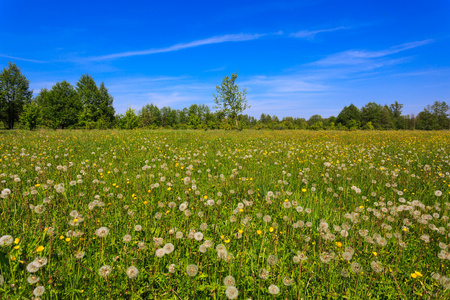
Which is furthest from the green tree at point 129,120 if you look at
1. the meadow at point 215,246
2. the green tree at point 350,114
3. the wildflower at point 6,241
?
the green tree at point 350,114

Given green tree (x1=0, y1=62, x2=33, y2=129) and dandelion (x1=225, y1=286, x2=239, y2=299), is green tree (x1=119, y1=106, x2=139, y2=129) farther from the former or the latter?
dandelion (x1=225, y1=286, x2=239, y2=299)

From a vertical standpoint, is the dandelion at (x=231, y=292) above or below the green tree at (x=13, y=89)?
below

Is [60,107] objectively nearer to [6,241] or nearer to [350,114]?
[6,241]

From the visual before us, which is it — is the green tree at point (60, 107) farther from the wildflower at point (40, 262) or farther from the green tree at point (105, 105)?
the wildflower at point (40, 262)

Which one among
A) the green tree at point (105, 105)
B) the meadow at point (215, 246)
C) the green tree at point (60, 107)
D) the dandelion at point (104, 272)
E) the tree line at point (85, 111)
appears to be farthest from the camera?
the green tree at point (105, 105)

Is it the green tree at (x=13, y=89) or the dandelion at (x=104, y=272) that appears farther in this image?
the green tree at (x=13, y=89)

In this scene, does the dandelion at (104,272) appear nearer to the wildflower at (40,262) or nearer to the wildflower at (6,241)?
the wildflower at (40,262)

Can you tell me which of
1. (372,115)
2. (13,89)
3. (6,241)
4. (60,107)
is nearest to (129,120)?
(60,107)

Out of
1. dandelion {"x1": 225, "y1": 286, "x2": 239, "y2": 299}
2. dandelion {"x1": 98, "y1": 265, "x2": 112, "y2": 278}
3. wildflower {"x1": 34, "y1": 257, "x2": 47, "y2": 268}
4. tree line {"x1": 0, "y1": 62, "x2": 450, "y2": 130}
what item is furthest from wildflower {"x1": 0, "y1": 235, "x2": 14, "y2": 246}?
tree line {"x1": 0, "y1": 62, "x2": 450, "y2": 130}

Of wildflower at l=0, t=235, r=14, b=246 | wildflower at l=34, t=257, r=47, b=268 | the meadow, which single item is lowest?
the meadow

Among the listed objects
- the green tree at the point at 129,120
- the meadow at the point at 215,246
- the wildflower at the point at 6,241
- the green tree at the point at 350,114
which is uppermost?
the green tree at the point at 350,114

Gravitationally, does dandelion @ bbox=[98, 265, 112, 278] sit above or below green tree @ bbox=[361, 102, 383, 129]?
below

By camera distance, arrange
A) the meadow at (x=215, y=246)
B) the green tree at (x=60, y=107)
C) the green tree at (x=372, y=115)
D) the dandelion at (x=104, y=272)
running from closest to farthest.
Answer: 1. the dandelion at (x=104, y=272)
2. the meadow at (x=215, y=246)
3. the green tree at (x=60, y=107)
4. the green tree at (x=372, y=115)

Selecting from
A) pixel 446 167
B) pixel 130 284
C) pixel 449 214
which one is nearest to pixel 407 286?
pixel 449 214
